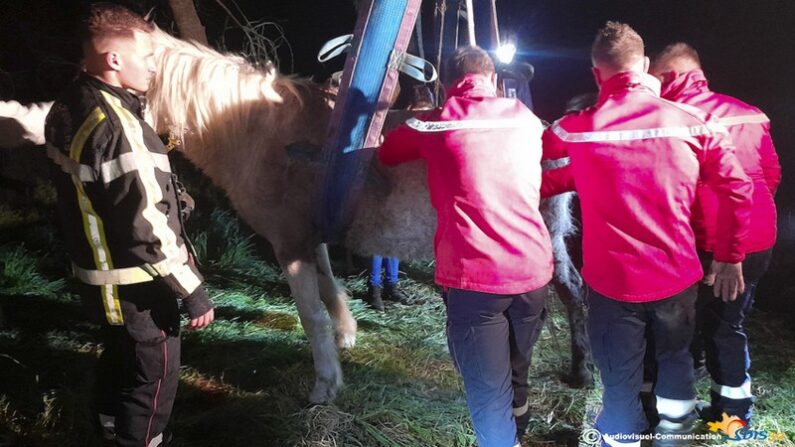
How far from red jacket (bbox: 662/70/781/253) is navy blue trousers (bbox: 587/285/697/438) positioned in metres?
0.44

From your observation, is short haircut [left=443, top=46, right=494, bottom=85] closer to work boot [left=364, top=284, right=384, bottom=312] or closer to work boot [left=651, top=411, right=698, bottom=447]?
work boot [left=651, top=411, right=698, bottom=447]

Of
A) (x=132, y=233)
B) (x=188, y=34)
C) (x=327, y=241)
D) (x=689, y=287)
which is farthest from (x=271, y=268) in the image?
(x=689, y=287)

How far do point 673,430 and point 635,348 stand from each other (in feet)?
1.48

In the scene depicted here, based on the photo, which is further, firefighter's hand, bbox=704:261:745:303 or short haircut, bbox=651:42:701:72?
short haircut, bbox=651:42:701:72

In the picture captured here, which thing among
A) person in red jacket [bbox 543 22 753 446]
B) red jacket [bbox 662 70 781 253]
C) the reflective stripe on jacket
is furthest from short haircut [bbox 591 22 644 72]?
the reflective stripe on jacket

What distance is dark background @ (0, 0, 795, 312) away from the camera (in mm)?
4453

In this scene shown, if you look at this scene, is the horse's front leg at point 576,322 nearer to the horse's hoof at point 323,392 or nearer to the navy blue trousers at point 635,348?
the navy blue trousers at point 635,348

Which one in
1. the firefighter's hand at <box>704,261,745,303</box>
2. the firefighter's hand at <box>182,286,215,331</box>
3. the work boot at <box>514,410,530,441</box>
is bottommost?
the work boot at <box>514,410,530,441</box>

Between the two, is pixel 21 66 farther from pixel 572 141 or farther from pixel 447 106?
pixel 572 141

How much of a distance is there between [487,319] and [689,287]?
835 millimetres

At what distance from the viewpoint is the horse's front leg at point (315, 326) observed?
281 centimetres

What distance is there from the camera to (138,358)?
1.79 meters

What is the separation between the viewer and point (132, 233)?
5.33ft

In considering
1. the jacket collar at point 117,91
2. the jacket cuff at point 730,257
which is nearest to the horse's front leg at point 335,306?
the jacket collar at point 117,91
